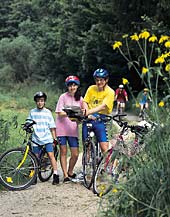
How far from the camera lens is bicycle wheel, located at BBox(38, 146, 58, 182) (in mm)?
8211

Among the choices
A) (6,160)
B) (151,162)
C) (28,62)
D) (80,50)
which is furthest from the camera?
(28,62)

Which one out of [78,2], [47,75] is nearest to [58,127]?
[78,2]

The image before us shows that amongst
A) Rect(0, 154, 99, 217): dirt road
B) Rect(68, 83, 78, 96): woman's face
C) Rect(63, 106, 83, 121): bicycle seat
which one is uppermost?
Rect(68, 83, 78, 96): woman's face

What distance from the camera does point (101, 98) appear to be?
7906 mm

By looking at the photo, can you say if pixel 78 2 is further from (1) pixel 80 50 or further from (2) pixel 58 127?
(2) pixel 58 127

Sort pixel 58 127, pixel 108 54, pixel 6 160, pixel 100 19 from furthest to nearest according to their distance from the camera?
1. pixel 108 54
2. pixel 100 19
3. pixel 58 127
4. pixel 6 160

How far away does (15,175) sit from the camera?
7727mm

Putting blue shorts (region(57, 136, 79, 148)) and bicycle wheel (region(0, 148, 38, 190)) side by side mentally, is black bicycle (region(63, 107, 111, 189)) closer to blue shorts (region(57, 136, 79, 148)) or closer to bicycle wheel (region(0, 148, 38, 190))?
blue shorts (region(57, 136, 79, 148))

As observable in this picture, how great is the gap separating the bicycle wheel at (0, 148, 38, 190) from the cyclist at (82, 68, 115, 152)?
37.8 inches

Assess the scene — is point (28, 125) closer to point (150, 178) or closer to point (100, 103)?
point (100, 103)

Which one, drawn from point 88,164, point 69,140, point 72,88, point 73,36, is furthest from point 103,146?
point 73,36

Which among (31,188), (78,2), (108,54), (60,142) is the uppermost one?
(78,2)

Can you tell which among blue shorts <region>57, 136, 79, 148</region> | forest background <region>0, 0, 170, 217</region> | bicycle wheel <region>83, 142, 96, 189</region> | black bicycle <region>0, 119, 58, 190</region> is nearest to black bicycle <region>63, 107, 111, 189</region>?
bicycle wheel <region>83, 142, 96, 189</region>

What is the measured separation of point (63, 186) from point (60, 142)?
2.39 feet
